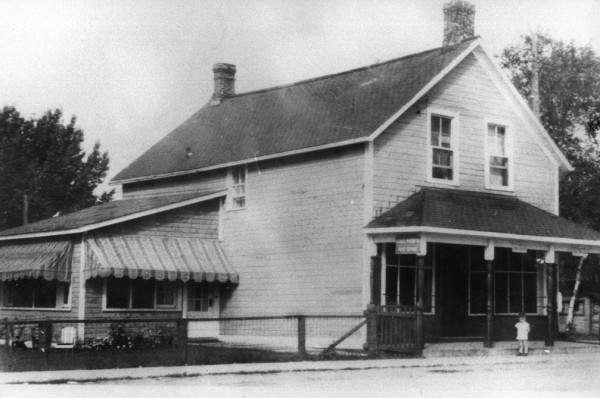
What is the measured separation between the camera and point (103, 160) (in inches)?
2121

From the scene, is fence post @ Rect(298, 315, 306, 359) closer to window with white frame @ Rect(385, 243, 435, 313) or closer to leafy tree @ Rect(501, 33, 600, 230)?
window with white frame @ Rect(385, 243, 435, 313)

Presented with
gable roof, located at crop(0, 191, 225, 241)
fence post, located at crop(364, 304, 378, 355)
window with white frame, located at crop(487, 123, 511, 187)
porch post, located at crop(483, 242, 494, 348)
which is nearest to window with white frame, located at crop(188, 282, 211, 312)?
gable roof, located at crop(0, 191, 225, 241)

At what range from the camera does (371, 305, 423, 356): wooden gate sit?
20628 millimetres

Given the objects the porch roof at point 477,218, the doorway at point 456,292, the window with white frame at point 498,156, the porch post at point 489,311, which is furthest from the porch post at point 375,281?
the window with white frame at point 498,156

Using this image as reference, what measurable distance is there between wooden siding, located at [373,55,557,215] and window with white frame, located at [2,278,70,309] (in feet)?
28.8

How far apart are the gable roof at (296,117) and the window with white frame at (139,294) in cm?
393

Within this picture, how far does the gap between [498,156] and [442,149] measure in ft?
7.03

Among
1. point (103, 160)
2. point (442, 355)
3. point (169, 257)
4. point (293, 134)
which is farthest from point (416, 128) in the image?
point (103, 160)

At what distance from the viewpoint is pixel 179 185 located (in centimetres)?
2870

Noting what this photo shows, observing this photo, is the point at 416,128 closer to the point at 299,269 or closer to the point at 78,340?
the point at 299,269

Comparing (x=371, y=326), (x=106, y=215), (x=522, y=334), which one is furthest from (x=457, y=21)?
(x=106, y=215)

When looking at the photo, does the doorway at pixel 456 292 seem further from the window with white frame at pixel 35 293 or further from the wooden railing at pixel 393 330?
the window with white frame at pixel 35 293

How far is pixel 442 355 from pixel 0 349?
10.6m

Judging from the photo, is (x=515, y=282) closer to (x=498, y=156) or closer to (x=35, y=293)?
(x=498, y=156)
